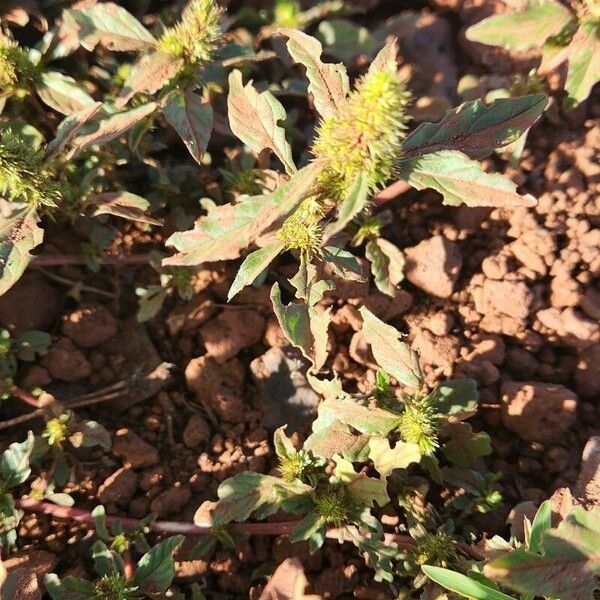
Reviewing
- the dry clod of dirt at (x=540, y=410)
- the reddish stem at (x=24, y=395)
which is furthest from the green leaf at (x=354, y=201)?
the reddish stem at (x=24, y=395)

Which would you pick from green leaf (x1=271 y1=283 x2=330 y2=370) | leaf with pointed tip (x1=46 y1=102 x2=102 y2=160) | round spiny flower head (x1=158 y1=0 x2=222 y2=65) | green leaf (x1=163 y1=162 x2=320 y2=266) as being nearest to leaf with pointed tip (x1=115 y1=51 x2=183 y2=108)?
round spiny flower head (x1=158 y1=0 x2=222 y2=65)

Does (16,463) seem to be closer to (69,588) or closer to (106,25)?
(69,588)

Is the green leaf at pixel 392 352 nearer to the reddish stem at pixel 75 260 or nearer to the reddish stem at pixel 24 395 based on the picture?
the reddish stem at pixel 75 260

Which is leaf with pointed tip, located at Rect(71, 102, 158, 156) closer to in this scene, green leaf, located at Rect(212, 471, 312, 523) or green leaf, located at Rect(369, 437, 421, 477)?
green leaf, located at Rect(212, 471, 312, 523)

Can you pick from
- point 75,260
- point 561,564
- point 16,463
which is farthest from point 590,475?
point 75,260

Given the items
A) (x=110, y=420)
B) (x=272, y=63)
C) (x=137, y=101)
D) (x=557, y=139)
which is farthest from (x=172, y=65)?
(x=557, y=139)
